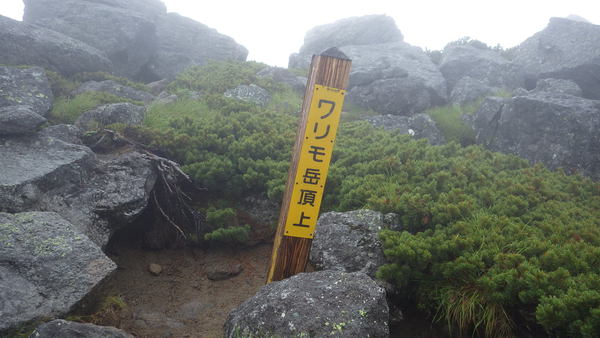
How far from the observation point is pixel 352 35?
2289cm

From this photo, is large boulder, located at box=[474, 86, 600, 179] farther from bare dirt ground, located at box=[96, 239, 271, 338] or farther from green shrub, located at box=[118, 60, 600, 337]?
bare dirt ground, located at box=[96, 239, 271, 338]

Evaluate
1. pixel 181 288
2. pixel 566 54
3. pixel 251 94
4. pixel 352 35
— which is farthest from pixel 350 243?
pixel 352 35

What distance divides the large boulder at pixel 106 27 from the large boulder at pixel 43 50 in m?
2.25

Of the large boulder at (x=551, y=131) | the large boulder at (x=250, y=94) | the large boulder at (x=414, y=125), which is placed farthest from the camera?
the large boulder at (x=250, y=94)

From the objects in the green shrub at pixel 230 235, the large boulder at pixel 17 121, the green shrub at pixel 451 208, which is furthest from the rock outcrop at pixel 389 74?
the large boulder at pixel 17 121

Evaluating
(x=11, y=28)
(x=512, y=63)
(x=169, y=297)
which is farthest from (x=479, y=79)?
(x=11, y=28)

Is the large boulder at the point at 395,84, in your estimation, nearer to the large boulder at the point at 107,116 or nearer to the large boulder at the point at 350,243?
the large boulder at the point at 107,116

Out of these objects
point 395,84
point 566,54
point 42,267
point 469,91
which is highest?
point 566,54

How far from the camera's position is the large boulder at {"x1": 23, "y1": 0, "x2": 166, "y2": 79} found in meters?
16.6

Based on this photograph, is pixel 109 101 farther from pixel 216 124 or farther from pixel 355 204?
pixel 355 204

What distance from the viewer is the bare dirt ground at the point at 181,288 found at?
5.50m

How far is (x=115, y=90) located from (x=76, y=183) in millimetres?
6552

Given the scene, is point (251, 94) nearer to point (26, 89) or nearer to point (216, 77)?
point (216, 77)

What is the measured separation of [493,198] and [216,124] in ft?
19.9
